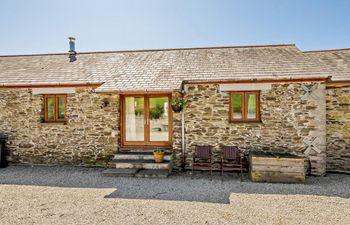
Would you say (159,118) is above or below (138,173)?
above

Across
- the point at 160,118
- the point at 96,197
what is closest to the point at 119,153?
the point at 160,118

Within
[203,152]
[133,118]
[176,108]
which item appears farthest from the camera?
[133,118]

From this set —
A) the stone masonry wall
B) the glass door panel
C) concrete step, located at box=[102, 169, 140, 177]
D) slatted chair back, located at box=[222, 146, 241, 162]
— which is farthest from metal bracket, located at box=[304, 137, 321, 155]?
the stone masonry wall

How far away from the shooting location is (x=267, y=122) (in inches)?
339

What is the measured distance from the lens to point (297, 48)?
1203cm

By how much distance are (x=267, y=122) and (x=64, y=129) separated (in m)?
8.23

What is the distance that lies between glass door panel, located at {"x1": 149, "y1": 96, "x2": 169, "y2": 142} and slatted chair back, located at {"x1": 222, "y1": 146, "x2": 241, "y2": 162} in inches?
95.2

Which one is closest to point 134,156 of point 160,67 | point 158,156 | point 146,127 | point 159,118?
point 158,156

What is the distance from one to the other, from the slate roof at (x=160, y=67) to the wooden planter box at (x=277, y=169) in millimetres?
2935

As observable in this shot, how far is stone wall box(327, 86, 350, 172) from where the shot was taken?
8.58m

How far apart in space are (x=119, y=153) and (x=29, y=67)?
7.28 meters

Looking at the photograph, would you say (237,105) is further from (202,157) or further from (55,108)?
(55,108)

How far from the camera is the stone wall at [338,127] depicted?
8.58 meters

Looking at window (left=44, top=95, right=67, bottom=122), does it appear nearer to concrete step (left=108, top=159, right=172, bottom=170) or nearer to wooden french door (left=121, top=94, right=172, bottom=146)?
wooden french door (left=121, top=94, right=172, bottom=146)
